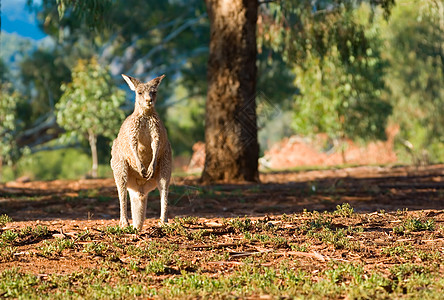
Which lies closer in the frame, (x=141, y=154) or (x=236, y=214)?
(x=141, y=154)

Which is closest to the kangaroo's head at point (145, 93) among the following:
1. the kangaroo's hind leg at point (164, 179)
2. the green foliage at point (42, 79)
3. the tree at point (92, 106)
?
the kangaroo's hind leg at point (164, 179)

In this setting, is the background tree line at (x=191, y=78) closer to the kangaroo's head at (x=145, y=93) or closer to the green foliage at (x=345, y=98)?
the green foliage at (x=345, y=98)

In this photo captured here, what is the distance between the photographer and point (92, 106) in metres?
20.7

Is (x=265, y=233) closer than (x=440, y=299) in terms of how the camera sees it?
No

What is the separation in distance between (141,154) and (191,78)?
27.7m

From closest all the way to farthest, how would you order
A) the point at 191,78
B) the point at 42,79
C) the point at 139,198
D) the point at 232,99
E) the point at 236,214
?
the point at 139,198 < the point at 236,214 < the point at 232,99 < the point at 42,79 < the point at 191,78

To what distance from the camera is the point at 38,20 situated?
3012 cm

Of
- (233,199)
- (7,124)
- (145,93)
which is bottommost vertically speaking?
(233,199)

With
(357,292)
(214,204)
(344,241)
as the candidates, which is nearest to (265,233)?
(344,241)

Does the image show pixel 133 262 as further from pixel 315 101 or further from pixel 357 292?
pixel 315 101

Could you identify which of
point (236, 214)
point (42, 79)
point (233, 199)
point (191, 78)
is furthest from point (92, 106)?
point (236, 214)

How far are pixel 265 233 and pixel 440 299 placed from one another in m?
2.45

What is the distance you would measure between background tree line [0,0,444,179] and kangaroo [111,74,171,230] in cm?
993

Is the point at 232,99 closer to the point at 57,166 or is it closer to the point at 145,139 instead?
the point at 145,139
